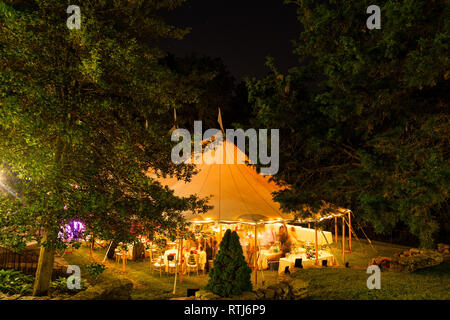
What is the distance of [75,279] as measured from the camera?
6.91 m

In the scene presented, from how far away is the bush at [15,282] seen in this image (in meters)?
5.98

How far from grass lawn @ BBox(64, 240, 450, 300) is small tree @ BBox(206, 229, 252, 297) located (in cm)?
210

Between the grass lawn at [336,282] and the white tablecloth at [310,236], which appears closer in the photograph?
the grass lawn at [336,282]

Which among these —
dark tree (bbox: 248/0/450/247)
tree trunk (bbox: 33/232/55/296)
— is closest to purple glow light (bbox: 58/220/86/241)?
tree trunk (bbox: 33/232/55/296)

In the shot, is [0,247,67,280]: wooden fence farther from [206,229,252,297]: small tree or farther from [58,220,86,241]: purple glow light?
[206,229,252,297]: small tree

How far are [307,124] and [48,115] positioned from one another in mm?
4297

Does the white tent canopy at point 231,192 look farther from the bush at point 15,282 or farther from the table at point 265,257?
the bush at point 15,282

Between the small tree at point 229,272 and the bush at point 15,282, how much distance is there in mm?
3401

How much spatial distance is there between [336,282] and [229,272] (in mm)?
3872

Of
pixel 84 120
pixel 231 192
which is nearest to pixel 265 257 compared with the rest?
pixel 231 192

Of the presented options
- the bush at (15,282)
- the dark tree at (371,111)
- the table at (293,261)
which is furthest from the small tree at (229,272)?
the table at (293,261)

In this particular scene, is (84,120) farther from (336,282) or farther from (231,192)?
(336,282)

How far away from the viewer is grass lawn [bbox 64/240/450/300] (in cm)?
709

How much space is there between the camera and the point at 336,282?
8227mm
